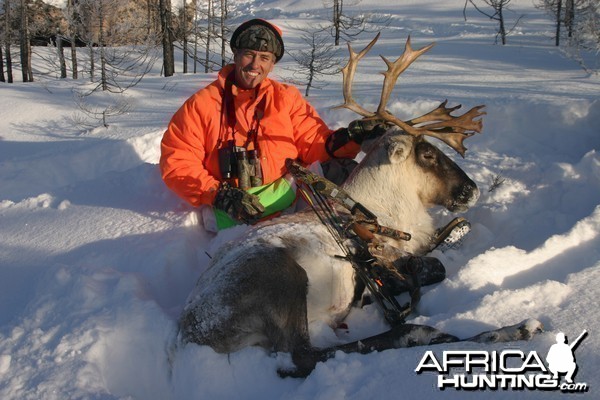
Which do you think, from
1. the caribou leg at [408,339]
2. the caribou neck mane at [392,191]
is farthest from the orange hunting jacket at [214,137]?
the caribou leg at [408,339]

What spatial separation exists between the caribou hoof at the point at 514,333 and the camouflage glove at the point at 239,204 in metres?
2.05

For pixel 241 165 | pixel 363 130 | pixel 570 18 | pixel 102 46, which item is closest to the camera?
pixel 241 165

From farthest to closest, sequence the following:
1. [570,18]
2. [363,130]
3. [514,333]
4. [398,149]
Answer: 1. [570,18]
2. [363,130]
3. [398,149]
4. [514,333]

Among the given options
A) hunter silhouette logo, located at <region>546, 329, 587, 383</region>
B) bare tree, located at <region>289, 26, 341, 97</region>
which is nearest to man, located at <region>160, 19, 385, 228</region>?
hunter silhouette logo, located at <region>546, 329, 587, 383</region>

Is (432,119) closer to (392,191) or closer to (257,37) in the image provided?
(392,191)

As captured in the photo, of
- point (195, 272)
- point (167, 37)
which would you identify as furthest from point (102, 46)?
point (195, 272)

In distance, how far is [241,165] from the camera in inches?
174

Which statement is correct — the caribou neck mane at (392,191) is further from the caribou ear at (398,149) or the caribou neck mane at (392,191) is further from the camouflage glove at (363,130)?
the camouflage glove at (363,130)

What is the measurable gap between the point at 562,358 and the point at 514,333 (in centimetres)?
35

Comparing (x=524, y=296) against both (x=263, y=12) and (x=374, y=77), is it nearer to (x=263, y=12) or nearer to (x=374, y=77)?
(x=374, y=77)

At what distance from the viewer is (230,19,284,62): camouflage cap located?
14.6 feet

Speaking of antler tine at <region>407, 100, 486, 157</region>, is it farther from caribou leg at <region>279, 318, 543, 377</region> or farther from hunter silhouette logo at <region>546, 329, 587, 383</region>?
hunter silhouette logo at <region>546, 329, 587, 383</region>

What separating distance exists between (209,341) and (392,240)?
5.45 feet

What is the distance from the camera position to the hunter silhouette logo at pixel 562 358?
7.14 feet
